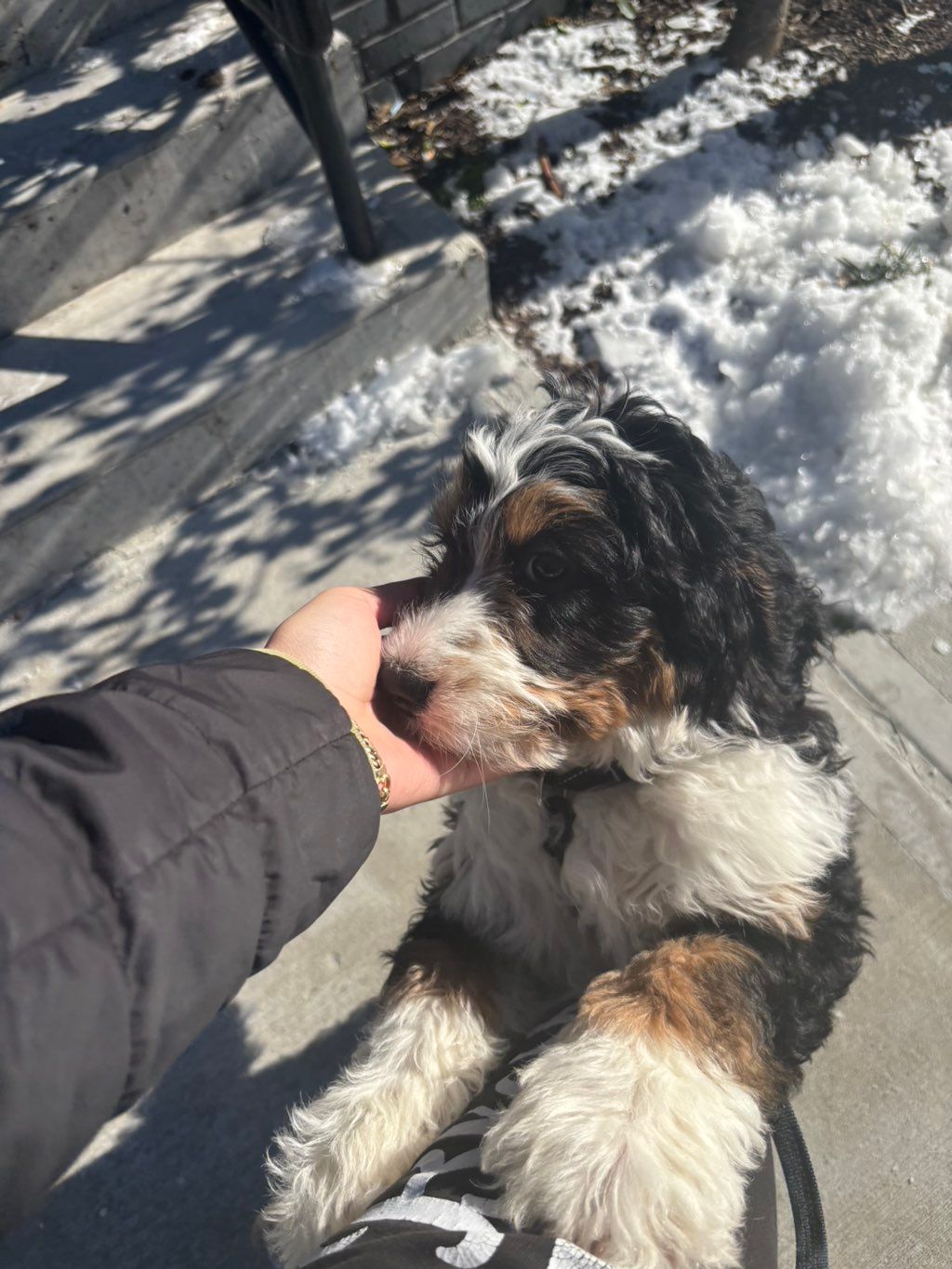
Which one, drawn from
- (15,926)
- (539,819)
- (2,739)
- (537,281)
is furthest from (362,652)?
(537,281)

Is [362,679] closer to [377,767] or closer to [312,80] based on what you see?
[377,767]

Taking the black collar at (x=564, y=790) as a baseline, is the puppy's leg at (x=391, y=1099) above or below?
below

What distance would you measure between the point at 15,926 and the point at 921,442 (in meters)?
3.53

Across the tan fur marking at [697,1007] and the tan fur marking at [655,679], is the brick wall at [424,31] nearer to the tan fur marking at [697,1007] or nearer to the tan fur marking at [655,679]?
the tan fur marking at [655,679]

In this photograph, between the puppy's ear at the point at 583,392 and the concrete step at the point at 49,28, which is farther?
the concrete step at the point at 49,28

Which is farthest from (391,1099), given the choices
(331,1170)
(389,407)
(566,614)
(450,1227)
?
(389,407)

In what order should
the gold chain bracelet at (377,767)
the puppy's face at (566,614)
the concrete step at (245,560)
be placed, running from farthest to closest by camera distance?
the concrete step at (245,560)
the puppy's face at (566,614)
the gold chain bracelet at (377,767)

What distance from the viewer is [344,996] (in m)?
2.88

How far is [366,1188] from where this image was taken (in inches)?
80.5

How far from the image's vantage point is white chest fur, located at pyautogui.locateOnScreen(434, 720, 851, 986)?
2.11 meters

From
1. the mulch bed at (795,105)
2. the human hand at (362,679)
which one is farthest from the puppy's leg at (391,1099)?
the mulch bed at (795,105)

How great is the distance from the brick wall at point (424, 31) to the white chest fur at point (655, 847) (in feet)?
14.4

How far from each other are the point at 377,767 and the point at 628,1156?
36.4 inches

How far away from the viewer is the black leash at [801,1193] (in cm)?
182
